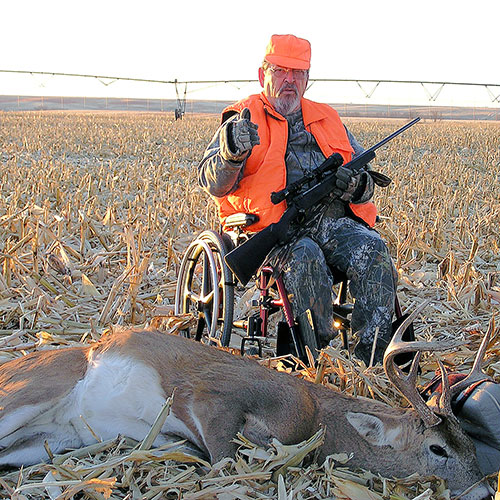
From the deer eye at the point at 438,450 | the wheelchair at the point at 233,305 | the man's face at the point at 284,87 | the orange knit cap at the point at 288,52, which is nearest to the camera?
the deer eye at the point at 438,450

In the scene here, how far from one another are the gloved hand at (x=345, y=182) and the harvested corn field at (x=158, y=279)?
113 cm

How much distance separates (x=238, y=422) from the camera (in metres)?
3.14

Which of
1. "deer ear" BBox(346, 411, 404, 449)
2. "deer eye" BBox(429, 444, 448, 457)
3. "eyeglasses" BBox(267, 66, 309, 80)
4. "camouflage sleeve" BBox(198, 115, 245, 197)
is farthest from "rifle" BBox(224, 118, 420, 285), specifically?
"deer eye" BBox(429, 444, 448, 457)

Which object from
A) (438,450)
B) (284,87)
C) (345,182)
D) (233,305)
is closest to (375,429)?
(438,450)

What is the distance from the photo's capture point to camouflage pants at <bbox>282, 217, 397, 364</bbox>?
171 inches

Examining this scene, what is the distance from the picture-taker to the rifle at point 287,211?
437 cm

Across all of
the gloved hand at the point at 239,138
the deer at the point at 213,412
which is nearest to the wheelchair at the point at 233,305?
the gloved hand at the point at 239,138

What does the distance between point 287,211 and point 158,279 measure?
7.31ft

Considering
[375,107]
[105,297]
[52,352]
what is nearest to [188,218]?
[105,297]

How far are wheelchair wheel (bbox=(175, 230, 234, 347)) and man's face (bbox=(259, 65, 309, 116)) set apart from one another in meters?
1.10

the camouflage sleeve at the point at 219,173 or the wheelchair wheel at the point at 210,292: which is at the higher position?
the camouflage sleeve at the point at 219,173

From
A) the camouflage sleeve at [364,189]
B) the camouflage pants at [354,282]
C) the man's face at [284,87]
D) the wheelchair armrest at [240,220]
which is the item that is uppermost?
the man's face at [284,87]

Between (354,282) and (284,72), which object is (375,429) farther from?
(284,72)

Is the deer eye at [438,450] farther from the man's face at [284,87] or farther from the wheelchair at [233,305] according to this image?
the man's face at [284,87]
